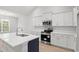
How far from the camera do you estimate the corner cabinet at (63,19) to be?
4.68 metres

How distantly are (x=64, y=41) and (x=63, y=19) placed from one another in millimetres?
1328

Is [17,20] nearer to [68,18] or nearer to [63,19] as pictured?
[63,19]

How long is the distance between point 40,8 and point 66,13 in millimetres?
2828

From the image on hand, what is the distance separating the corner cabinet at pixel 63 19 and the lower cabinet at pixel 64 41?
772 millimetres

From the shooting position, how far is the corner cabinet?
184 inches

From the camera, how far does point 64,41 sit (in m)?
4.58

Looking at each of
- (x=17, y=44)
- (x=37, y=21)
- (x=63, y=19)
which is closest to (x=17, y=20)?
(x=37, y=21)

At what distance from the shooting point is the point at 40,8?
718 centimetres

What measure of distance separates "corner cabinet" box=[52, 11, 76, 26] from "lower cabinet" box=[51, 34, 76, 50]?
0.77 m

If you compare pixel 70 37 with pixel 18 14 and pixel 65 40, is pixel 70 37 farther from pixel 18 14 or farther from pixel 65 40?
pixel 18 14

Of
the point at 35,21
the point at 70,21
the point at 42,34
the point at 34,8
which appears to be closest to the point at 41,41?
the point at 42,34

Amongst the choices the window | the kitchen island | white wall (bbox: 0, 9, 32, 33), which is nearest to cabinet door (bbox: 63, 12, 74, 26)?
the kitchen island

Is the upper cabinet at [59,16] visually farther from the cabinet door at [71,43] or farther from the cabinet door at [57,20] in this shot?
the cabinet door at [71,43]

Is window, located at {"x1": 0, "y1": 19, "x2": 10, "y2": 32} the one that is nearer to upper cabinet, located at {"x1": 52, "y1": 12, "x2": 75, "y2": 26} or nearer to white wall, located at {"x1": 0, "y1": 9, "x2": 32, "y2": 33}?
white wall, located at {"x1": 0, "y1": 9, "x2": 32, "y2": 33}
